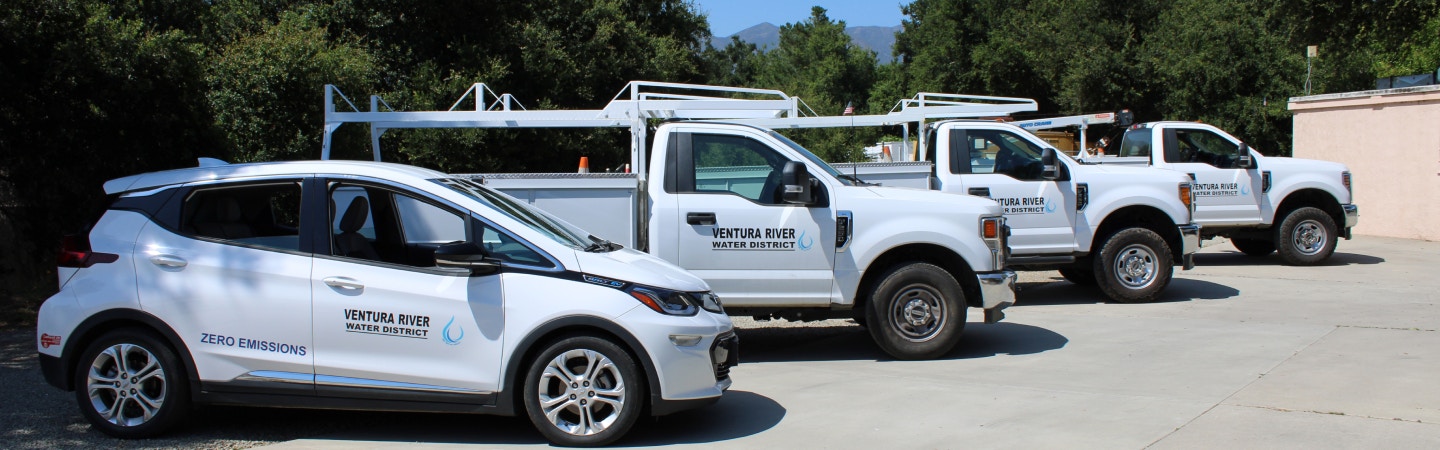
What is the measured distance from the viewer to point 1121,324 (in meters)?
10.2

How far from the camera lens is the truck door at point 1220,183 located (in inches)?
553

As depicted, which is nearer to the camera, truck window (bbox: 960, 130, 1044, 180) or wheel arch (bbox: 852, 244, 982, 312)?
wheel arch (bbox: 852, 244, 982, 312)

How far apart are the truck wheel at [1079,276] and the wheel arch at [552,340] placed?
7.89 m

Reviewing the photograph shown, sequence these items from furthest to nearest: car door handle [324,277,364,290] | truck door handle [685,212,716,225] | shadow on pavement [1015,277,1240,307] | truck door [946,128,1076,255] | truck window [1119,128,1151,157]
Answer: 1. truck window [1119,128,1151,157]
2. shadow on pavement [1015,277,1240,307]
3. truck door [946,128,1076,255]
4. truck door handle [685,212,716,225]
5. car door handle [324,277,364,290]

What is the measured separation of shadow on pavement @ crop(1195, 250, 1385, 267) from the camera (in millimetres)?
15295

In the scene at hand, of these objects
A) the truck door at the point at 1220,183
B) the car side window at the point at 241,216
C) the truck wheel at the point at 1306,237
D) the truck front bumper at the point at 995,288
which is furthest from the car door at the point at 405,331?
the truck wheel at the point at 1306,237

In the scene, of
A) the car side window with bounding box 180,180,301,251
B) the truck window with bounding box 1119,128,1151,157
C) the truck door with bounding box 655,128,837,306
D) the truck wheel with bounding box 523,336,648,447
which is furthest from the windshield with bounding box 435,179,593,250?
the truck window with bounding box 1119,128,1151,157

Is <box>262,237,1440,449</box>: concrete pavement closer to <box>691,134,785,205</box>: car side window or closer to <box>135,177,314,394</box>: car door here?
<box>135,177,314,394</box>: car door

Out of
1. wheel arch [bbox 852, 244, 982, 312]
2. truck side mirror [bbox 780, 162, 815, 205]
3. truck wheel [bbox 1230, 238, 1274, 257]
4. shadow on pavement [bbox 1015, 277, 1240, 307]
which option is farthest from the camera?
truck wheel [bbox 1230, 238, 1274, 257]

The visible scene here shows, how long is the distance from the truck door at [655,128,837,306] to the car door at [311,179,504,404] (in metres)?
2.67

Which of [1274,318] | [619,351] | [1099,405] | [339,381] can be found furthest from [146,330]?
[1274,318]

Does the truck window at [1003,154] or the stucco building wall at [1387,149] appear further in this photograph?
the stucco building wall at [1387,149]

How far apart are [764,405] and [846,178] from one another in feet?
8.04

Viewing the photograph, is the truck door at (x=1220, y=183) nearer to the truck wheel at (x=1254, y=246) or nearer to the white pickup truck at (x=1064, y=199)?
the truck wheel at (x=1254, y=246)
